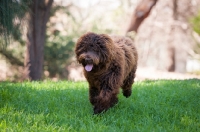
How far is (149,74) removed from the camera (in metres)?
17.9

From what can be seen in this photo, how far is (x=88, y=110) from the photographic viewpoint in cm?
656

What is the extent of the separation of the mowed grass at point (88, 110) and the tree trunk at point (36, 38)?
178 inches

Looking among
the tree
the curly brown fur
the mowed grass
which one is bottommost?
the mowed grass

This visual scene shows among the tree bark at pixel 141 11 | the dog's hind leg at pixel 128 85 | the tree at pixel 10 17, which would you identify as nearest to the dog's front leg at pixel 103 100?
the dog's hind leg at pixel 128 85

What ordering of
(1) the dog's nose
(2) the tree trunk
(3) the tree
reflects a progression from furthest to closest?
(2) the tree trunk, (3) the tree, (1) the dog's nose

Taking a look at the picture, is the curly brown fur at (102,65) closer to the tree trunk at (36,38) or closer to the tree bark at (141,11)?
the tree trunk at (36,38)

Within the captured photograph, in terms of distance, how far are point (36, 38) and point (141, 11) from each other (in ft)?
23.2

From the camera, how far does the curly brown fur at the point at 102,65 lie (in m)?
6.01

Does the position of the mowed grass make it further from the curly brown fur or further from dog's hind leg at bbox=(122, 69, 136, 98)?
the curly brown fur

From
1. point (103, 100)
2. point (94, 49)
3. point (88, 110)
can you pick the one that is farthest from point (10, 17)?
point (103, 100)

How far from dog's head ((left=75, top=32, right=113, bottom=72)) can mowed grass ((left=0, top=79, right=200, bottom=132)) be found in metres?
0.92

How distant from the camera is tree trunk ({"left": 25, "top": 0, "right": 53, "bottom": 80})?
1297 cm

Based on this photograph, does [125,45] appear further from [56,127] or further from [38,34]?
[38,34]

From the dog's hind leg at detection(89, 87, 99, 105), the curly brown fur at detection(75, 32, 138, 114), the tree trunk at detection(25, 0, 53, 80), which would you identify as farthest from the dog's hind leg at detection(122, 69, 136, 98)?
the tree trunk at detection(25, 0, 53, 80)
